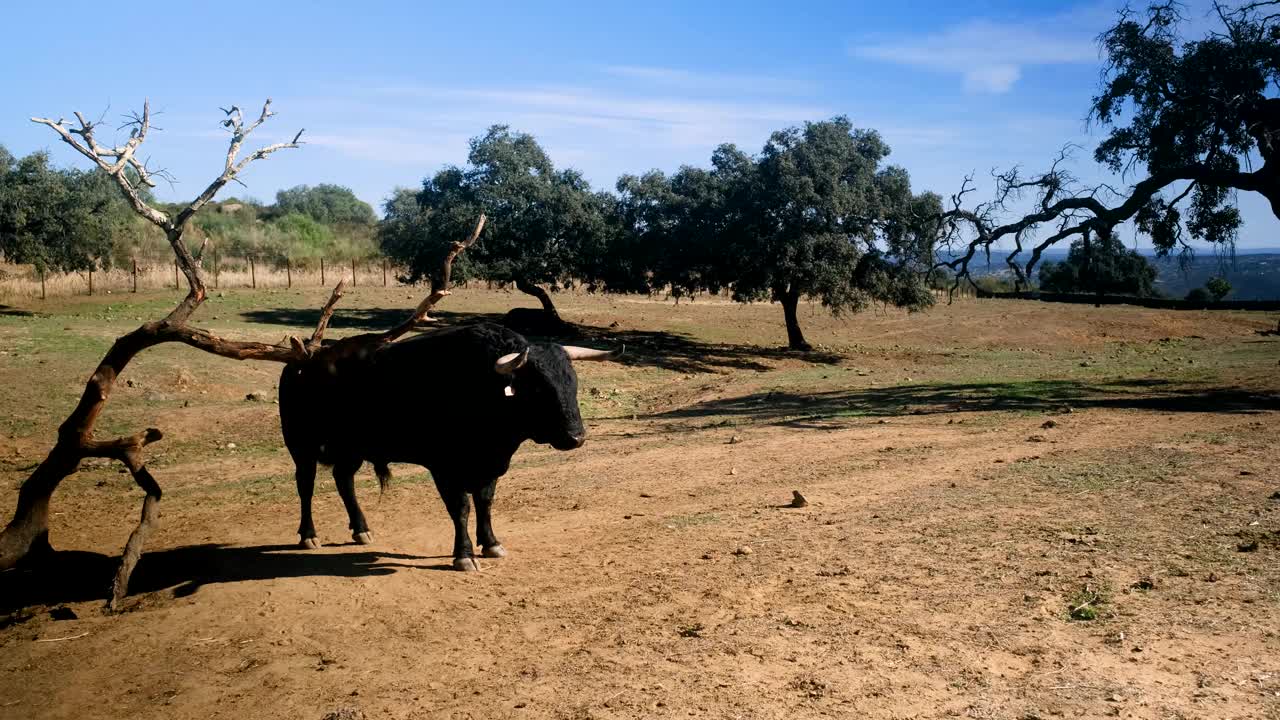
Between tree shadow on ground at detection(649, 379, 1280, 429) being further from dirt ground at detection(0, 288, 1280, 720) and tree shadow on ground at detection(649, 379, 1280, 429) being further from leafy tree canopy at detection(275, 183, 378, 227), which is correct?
leafy tree canopy at detection(275, 183, 378, 227)

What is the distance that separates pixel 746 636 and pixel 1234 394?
53.1 ft

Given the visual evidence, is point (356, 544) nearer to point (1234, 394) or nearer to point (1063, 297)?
point (1234, 394)

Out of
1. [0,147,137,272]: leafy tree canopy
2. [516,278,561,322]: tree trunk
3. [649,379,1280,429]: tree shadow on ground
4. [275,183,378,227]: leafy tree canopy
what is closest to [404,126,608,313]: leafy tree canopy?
[516,278,561,322]: tree trunk

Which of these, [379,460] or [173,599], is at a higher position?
[379,460]

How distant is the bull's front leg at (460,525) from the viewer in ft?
30.5

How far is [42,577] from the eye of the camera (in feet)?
31.5

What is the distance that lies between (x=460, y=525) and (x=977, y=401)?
13693 mm

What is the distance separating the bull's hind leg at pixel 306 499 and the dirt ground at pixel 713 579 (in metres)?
0.21

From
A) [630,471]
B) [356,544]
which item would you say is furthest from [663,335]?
[356,544]

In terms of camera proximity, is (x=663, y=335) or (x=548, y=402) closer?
(x=548, y=402)

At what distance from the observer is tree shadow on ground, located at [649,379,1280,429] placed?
18.5m

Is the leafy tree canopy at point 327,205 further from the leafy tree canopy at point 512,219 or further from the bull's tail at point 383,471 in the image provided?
the bull's tail at point 383,471

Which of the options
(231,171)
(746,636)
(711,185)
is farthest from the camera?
(711,185)

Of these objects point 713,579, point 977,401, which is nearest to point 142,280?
point 977,401
